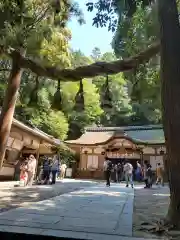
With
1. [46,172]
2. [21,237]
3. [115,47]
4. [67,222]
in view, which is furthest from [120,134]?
[21,237]

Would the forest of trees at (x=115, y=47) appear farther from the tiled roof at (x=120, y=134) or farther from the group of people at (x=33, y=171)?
the tiled roof at (x=120, y=134)

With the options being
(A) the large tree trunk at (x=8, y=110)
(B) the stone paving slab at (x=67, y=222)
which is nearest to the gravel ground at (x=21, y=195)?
(B) the stone paving slab at (x=67, y=222)

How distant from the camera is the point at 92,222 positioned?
5.35m

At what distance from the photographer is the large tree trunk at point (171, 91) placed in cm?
550

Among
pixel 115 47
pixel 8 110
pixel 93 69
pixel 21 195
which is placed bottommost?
pixel 21 195

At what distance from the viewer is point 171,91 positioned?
577 centimetres

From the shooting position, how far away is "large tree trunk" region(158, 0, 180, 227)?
5.50 metres

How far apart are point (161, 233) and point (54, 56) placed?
9.31m

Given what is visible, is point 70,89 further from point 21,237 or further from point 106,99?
point 21,237

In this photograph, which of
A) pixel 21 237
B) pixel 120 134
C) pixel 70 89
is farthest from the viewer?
pixel 70 89

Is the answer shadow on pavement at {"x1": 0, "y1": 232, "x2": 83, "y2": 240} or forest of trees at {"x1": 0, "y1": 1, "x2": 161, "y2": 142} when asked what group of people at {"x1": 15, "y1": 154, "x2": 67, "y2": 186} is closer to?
forest of trees at {"x1": 0, "y1": 1, "x2": 161, "y2": 142}

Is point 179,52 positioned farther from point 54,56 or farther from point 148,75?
point 54,56

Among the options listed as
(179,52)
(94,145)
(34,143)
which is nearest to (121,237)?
(179,52)

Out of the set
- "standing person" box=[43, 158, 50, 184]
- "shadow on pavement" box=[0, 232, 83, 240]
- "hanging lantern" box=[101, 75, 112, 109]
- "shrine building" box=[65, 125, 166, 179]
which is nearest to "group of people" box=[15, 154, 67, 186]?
"standing person" box=[43, 158, 50, 184]
